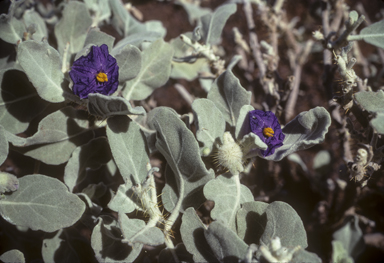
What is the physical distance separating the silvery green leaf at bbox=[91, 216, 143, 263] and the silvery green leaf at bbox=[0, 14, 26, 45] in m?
Result: 0.96

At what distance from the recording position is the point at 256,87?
2.11m

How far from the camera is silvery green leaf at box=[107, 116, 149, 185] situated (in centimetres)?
127

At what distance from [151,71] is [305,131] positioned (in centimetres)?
75

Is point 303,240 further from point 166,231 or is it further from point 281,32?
point 281,32

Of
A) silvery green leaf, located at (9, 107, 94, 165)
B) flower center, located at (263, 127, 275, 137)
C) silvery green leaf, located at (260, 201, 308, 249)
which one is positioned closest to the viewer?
silvery green leaf, located at (260, 201, 308, 249)

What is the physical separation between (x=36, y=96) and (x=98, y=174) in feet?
1.56

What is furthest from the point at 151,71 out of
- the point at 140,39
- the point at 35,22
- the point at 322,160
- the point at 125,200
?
the point at 322,160

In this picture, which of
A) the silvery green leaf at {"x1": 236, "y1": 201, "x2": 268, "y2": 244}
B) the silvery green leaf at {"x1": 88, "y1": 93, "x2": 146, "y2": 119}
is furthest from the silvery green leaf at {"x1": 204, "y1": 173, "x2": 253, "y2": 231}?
the silvery green leaf at {"x1": 88, "y1": 93, "x2": 146, "y2": 119}

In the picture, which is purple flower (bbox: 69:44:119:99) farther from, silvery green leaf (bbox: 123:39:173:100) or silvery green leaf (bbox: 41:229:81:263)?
silvery green leaf (bbox: 41:229:81:263)

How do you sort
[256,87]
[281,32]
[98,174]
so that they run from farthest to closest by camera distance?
[281,32], [256,87], [98,174]

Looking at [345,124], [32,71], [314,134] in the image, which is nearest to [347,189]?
[345,124]

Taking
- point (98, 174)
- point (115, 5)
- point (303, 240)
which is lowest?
point (98, 174)

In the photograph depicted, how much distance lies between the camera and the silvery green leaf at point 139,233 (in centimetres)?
107

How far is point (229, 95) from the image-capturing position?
1335mm
